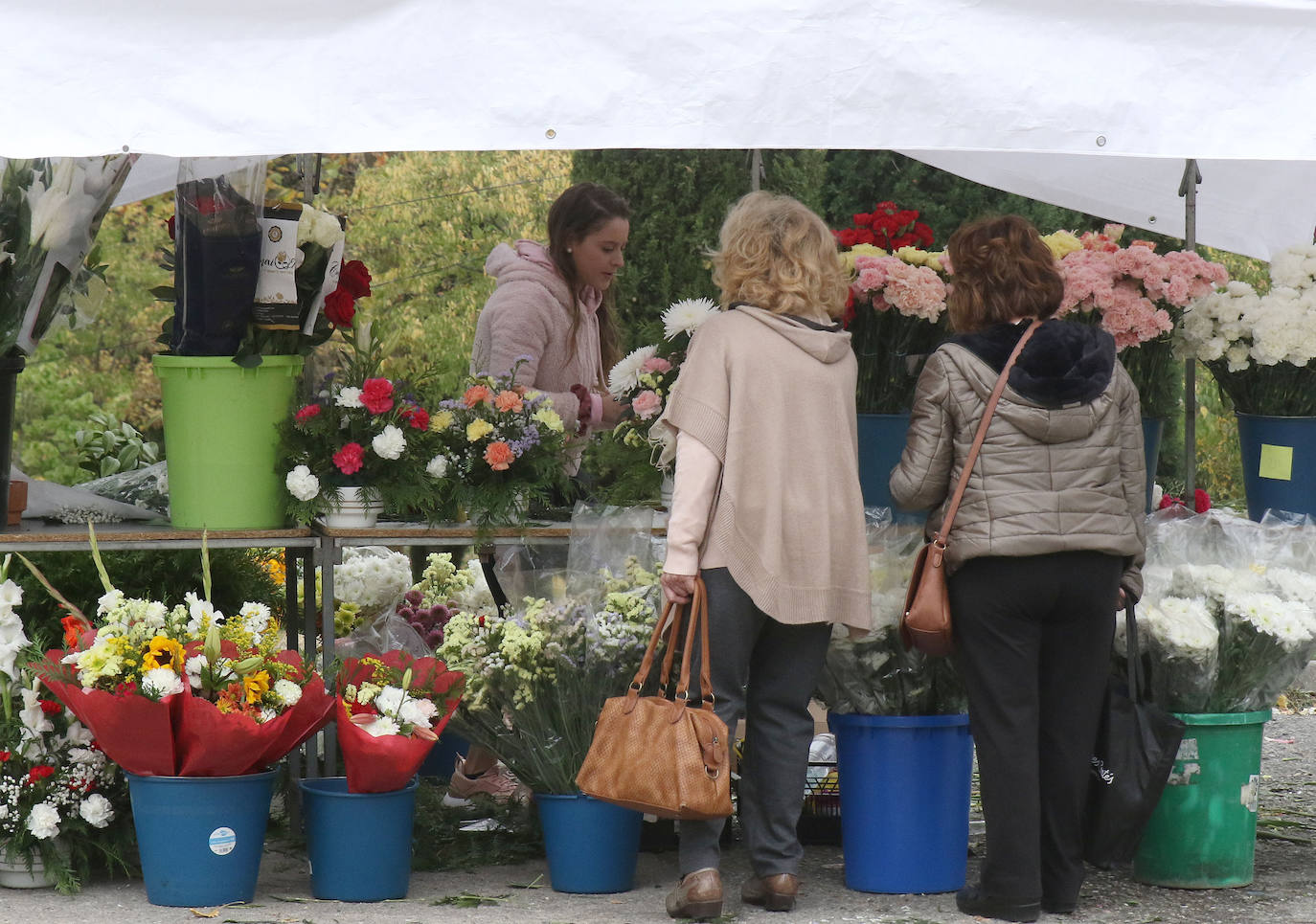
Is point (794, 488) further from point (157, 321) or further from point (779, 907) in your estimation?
point (157, 321)

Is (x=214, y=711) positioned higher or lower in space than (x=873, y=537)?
lower

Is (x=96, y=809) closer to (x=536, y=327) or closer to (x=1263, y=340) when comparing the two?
(x=536, y=327)

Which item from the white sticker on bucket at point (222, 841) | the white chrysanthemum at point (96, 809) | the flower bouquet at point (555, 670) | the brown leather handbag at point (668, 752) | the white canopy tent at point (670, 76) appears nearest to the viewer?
the white canopy tent at point (670, 76)

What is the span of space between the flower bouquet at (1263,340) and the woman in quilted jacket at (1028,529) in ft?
2.71

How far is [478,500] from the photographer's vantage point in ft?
13.0

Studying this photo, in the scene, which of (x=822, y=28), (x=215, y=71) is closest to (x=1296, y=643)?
(x=822, y=28)

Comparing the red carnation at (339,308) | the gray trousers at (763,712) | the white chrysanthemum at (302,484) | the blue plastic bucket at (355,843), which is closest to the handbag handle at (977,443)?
the gray trousers at (763,712)

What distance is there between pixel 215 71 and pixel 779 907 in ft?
7.33

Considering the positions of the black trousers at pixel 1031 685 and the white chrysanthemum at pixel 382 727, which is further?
the white chrysanthemum at pixel 382 727

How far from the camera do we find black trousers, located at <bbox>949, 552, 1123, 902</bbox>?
3.45 m

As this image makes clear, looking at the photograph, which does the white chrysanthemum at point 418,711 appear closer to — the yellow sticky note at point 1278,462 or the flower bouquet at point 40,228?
the flower bouquet at point 40,228

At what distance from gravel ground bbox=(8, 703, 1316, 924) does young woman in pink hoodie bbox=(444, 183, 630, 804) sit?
2.27 ft

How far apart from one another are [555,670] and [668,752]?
21.4 inches

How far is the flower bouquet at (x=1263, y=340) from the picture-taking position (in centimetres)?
423
